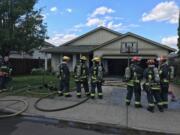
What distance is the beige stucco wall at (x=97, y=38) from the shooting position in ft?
124

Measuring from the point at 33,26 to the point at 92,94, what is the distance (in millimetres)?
8993

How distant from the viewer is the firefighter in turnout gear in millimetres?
11602

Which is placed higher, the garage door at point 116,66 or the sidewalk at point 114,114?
the garage door at point 116,66

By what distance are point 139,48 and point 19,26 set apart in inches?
548

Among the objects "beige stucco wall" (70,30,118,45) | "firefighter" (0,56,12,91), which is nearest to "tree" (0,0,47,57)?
"firefighter" (0,56,12,91)

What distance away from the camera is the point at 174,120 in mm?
10461

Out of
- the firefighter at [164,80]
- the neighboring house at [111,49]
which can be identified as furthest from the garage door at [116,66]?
the firefighter at [164,80]

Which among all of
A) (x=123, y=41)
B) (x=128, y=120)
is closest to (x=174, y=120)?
(x=128, y=120)

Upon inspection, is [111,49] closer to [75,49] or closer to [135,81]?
[75,49]

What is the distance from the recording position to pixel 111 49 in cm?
3234

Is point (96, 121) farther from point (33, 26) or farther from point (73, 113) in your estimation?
point (33, 26)

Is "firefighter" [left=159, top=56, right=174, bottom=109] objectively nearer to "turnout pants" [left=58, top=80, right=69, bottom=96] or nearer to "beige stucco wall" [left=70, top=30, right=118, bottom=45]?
"turnout pants" [left=58, top=80, right=69, bottom=96]

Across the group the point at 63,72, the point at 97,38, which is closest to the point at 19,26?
the point at 63,72

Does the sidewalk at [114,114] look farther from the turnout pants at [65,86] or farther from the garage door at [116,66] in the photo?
the garage door at [116,66]
